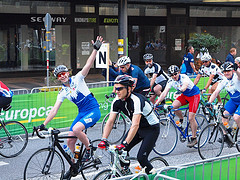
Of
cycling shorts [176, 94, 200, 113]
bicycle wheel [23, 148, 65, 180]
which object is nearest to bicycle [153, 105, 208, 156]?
cycling shorts [176, 94, 200, 113]

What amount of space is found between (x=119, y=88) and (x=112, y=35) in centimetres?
1990

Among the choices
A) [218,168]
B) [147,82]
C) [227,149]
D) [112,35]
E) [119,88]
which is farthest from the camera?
[112,35]

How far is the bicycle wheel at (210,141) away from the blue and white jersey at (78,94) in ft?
7.68

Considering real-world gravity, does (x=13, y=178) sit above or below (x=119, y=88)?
below

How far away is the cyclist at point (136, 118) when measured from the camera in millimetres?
5262

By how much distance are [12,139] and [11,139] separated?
0.03 metres

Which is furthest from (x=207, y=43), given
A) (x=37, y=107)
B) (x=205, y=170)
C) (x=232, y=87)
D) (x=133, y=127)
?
(x=205, y=170)

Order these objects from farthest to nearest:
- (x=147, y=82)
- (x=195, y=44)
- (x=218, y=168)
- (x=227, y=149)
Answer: (x=195, y=44) < (x=147, y=82) < (x=227, y=149) < (x=218, y=168)

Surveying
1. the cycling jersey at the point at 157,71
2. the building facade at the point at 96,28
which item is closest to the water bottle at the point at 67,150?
the cycling jersey at the point at 157,71

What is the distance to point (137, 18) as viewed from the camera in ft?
83.6

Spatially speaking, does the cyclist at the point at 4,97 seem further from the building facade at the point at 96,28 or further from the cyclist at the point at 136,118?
the building facade at the point at 96,28

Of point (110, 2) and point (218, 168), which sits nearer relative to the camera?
point (218, 168)

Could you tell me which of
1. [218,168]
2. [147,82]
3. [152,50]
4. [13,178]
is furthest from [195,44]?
[218,168]

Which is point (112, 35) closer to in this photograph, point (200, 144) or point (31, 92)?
point (31, 92)
